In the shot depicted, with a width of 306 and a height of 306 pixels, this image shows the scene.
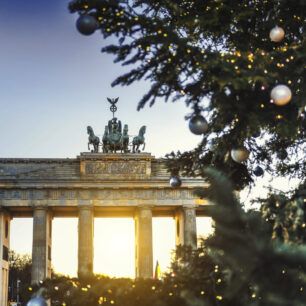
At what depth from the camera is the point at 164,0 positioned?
809 centimetres

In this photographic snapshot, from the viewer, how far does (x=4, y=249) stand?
4859 centimetres

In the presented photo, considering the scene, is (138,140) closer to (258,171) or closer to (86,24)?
(258,171)

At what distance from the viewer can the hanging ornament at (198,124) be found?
6043 millimetres

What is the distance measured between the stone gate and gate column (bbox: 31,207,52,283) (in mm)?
85

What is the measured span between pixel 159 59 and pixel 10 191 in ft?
141

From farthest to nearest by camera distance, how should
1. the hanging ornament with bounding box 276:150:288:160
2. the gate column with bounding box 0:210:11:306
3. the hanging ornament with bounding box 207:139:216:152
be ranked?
the gate column with bounding box 0:210:11:306 < the hanging ornament with bounding box 276:150:288:160 < the hanging ornament with bounding box 207:139:216:152

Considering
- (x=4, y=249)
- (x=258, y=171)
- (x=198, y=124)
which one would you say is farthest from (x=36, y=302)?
(x=4, y=249)

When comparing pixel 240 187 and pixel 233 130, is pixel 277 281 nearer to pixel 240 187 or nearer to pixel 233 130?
pixel 233 130

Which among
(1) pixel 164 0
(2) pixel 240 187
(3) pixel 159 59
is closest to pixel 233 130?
(3) pixel 159 59

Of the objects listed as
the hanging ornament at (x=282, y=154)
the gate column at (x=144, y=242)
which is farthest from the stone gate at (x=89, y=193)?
the hanging ornament at (x=282, y=154)

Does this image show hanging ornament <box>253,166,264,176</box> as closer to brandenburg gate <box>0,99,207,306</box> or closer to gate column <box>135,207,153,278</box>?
brandenburg gate <box>0,99,207,306</box>

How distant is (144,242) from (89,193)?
6.53 m

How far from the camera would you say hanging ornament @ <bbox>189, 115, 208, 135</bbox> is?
604 centimetres

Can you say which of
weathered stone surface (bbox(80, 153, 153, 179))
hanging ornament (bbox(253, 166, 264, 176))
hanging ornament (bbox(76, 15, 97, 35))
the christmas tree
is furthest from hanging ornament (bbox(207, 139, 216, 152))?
weathered stone surface (bbox(80, 153, 153, 179))
